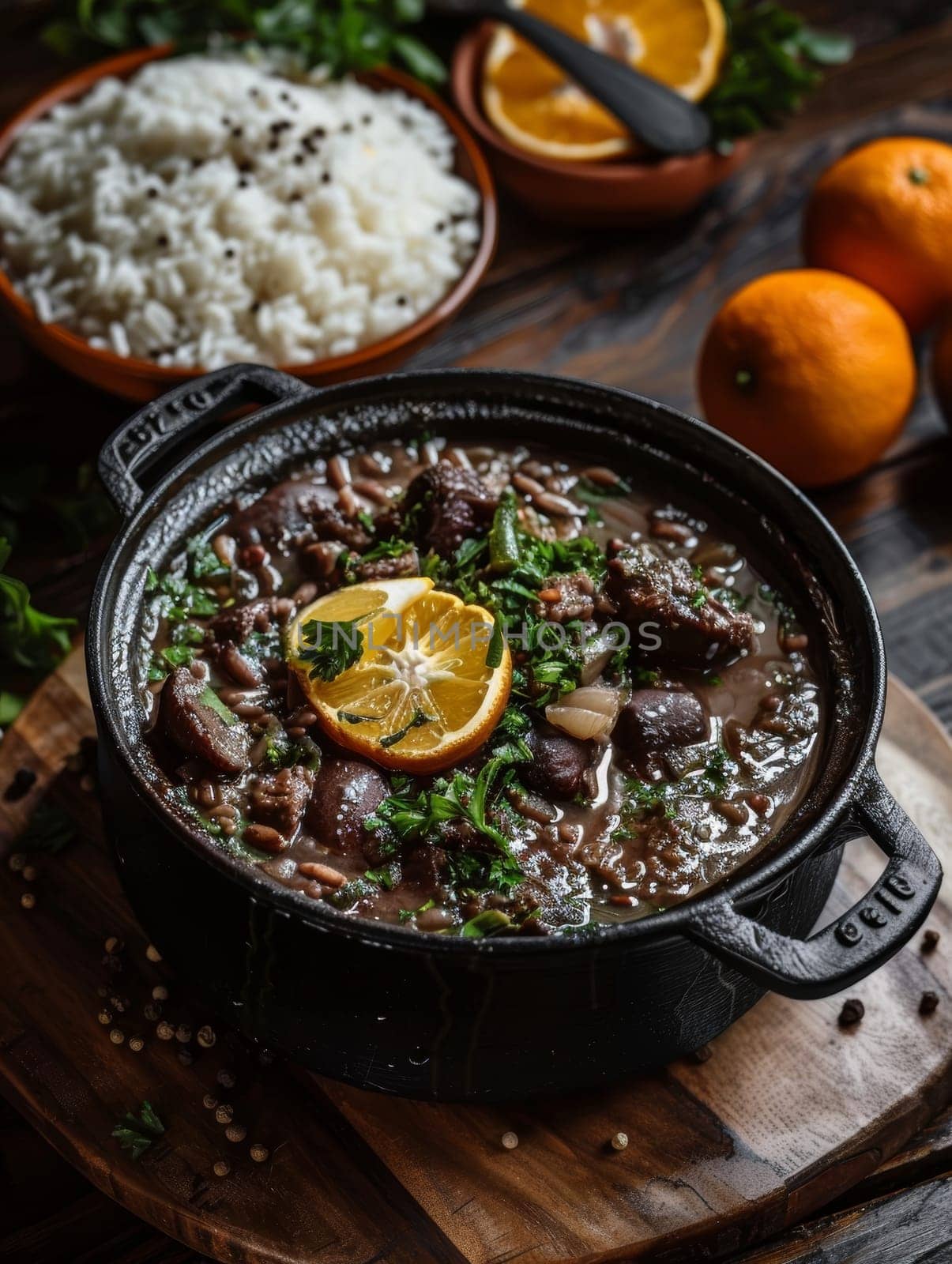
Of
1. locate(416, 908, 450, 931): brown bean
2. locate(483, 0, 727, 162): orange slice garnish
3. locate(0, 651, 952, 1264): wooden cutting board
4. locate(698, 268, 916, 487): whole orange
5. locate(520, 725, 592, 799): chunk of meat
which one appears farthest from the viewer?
locate(483, 0, 727, 162): orange slice garnish

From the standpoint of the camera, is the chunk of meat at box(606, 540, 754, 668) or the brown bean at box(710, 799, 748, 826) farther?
the chunk of meat at box(606, 540, 754, 668)

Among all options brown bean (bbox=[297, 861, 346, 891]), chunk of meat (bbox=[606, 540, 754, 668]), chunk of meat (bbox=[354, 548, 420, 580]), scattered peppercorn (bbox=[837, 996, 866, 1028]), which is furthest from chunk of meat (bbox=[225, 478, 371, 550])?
scattered peppercorn (bbox=[837, 996, 866, 1028])

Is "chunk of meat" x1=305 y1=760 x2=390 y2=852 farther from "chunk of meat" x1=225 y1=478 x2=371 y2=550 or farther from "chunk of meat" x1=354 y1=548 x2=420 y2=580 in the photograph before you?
"chunk of meat" x1=225 y1=478 x2=371 y2=550

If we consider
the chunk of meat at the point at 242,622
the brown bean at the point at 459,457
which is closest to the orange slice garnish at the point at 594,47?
the brown bean at the point at 459,457

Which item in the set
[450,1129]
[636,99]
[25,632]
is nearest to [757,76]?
[636,99]

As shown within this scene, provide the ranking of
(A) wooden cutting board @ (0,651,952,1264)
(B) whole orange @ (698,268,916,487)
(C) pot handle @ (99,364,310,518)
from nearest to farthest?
(A) wooden cutting board @ (0,651,952,1264), (C) pot handle @ (99,364,310,518), (B) whole orange @ (698,268,916,487)

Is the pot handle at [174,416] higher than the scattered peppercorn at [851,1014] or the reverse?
higher

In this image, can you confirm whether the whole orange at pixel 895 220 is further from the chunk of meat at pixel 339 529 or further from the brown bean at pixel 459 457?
the chunk of meat at pixel 339 529
